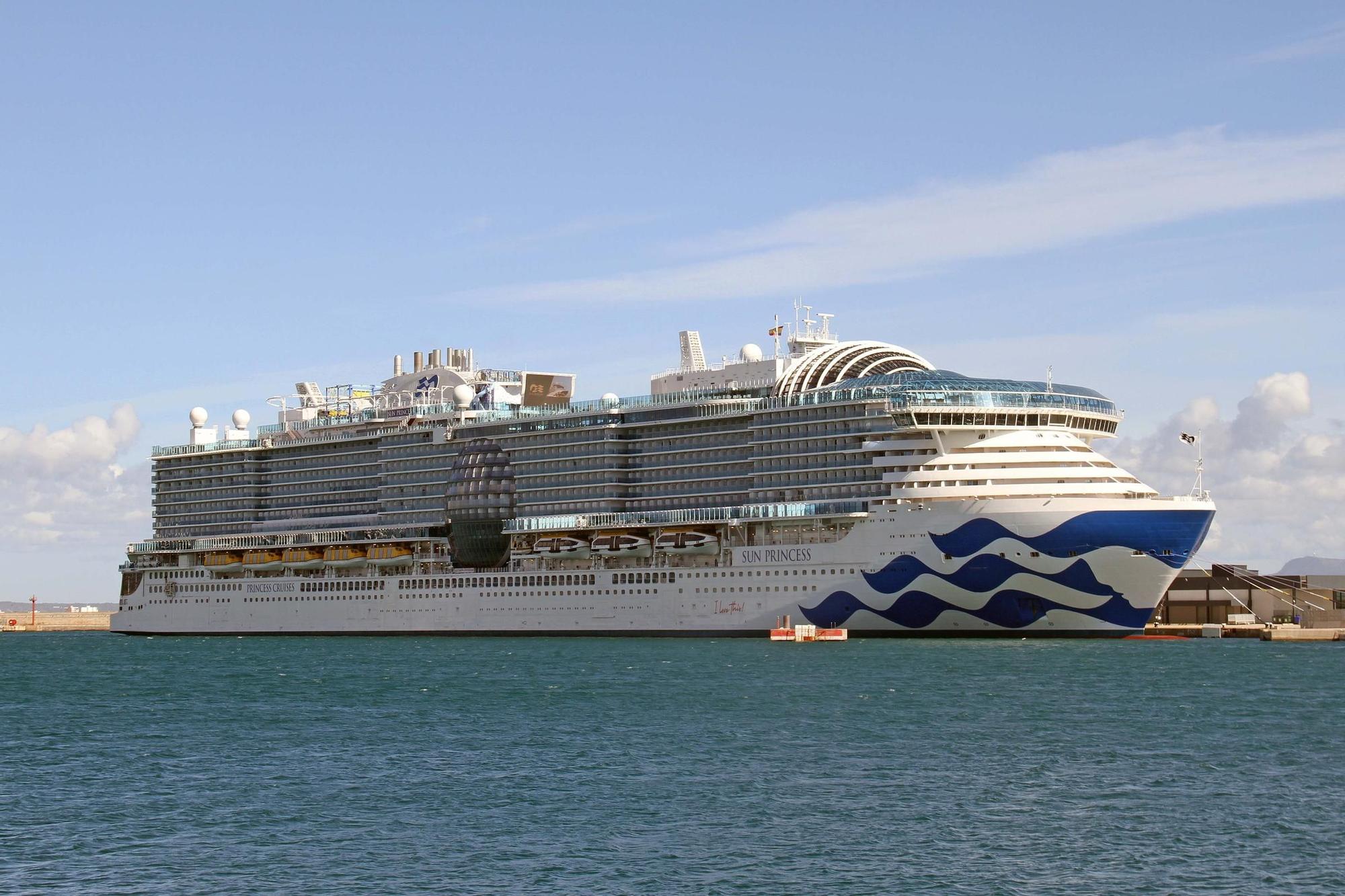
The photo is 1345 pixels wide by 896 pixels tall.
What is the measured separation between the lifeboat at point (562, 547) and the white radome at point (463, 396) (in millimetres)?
17077

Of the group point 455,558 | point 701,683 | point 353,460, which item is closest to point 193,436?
point 353,460

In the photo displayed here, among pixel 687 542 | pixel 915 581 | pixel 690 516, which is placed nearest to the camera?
→ pixel 915 581

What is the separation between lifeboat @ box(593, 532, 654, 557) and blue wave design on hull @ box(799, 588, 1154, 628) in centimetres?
1684

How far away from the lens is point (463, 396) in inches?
4911

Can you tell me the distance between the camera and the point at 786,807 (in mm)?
39250

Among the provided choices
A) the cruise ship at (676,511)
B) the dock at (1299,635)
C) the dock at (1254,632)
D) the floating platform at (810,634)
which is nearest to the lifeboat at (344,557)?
the cruise ship at (676,511)

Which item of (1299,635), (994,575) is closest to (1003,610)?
(994,575)

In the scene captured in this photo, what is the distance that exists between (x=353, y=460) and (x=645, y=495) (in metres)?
31.8

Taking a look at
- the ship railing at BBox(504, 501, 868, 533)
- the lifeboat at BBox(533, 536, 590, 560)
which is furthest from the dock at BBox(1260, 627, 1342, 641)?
the lifeboat at BBox(533, 536, 590, 560)

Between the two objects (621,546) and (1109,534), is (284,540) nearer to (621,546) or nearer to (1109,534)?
(621,546)

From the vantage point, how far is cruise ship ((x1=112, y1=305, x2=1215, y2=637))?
87938mm

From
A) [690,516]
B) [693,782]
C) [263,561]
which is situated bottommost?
[693,782]

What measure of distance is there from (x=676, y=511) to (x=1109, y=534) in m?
28.6

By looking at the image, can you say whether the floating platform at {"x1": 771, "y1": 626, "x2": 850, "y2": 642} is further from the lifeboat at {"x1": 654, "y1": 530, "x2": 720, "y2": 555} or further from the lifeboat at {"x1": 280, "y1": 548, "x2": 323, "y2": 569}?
the lifeboat at {"x1": 280, "y1": 548, "x2": 323, "y2": 569}
